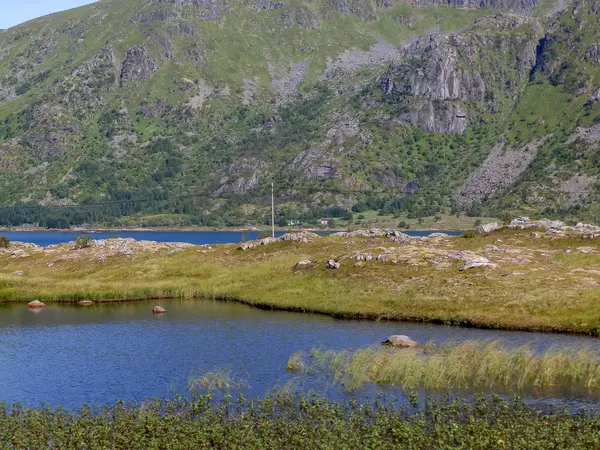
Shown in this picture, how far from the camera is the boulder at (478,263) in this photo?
292ft

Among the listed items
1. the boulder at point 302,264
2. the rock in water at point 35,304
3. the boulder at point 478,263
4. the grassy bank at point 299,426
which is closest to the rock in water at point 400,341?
the grassy bank at point 299,426

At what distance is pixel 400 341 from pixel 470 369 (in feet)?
35.9

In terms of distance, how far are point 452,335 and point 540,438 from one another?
31.4 metres


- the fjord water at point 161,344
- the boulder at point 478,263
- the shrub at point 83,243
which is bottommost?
the fjord water at point 161,344

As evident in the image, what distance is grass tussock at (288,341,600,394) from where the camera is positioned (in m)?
50.6

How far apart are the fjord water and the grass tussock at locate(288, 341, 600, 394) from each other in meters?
3.45

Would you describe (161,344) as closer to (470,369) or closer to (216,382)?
(216,382)

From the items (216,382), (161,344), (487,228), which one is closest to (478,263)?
(487,228)

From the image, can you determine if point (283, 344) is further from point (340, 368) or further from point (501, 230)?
point (501, 230)

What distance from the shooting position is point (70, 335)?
77000 millimetres

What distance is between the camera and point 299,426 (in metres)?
40.2

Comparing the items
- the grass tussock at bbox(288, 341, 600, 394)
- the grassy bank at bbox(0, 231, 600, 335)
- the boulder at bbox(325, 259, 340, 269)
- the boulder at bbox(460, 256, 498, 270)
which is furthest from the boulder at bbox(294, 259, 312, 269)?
the grass tussock at bbox(288, 341, 600, 394)

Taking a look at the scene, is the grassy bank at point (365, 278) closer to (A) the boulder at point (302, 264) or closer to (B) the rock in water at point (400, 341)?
(A) the boulder at point (302, 264)

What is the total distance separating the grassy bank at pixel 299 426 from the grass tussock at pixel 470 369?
17.7ft
